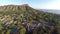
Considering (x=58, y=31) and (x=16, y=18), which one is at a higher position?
(x=16, y=18)

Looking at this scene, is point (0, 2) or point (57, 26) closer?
point (57, 26)

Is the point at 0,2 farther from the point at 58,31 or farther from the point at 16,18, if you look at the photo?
the point at 58,31

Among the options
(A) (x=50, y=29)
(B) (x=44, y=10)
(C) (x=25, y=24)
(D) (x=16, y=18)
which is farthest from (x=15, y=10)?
(A) (x=50, y=29)

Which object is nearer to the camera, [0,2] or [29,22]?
[29,22]

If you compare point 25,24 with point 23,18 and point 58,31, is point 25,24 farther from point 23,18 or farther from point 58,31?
point 58,31

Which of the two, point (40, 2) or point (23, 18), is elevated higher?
point (40, 2)

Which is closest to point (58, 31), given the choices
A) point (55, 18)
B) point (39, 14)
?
point (55, 18)

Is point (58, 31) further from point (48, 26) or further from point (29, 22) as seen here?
point (29, 22)

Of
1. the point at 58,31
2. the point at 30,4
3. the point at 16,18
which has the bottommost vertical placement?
the point at 58,31
